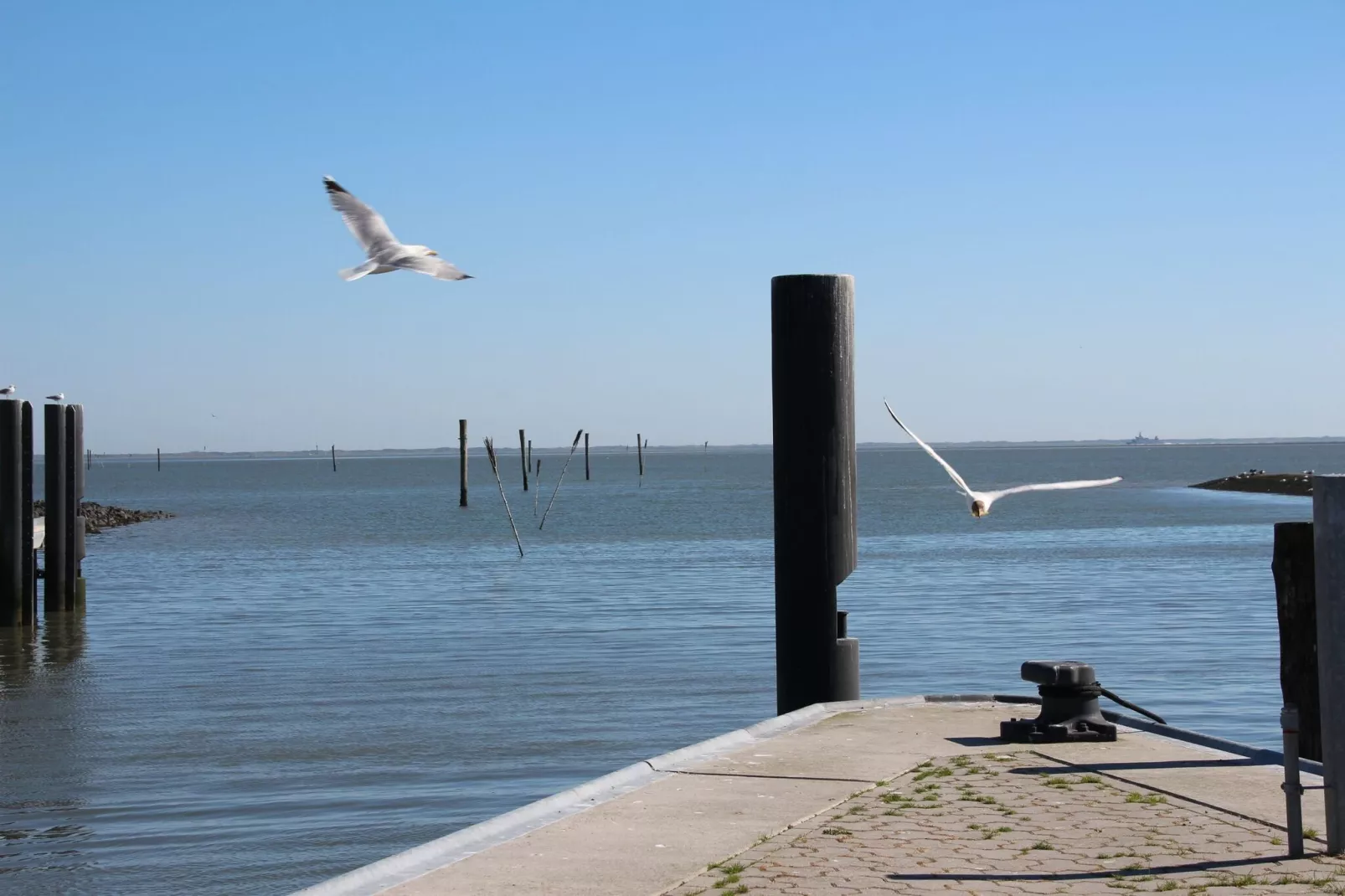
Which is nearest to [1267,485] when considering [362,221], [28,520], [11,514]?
[28,520]

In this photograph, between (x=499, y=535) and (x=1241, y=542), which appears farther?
(x=499, y=535)

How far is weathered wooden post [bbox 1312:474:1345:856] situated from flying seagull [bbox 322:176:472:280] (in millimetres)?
4367

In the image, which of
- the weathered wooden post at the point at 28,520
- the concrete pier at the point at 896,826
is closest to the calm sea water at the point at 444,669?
the weathered wooden post at the point at 28,520

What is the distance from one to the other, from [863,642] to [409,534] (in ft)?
121

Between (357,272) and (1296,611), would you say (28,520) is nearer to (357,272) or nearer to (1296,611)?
(357,272)

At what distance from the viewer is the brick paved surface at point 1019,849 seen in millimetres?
5703

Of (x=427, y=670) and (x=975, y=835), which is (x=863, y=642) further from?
(x=975, y=835)

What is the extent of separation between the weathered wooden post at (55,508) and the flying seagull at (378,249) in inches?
680

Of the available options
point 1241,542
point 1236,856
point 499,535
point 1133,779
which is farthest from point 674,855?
point 499,535

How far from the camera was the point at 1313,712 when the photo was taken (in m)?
8.29

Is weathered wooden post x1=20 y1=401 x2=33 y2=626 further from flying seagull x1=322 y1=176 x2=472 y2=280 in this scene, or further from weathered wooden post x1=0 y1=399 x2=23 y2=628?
flying seagull x1=322 y1=176 x2=472 y2=280

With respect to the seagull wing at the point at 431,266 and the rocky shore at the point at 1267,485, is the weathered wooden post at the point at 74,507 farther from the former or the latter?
the rocky shore at the point at 1267,485

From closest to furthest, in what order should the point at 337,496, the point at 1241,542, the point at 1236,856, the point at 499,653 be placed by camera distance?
the point at 1236,856
the point at 499,653
the point at 1241,542
the point at 337,496

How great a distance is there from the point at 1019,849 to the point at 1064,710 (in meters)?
2.70
